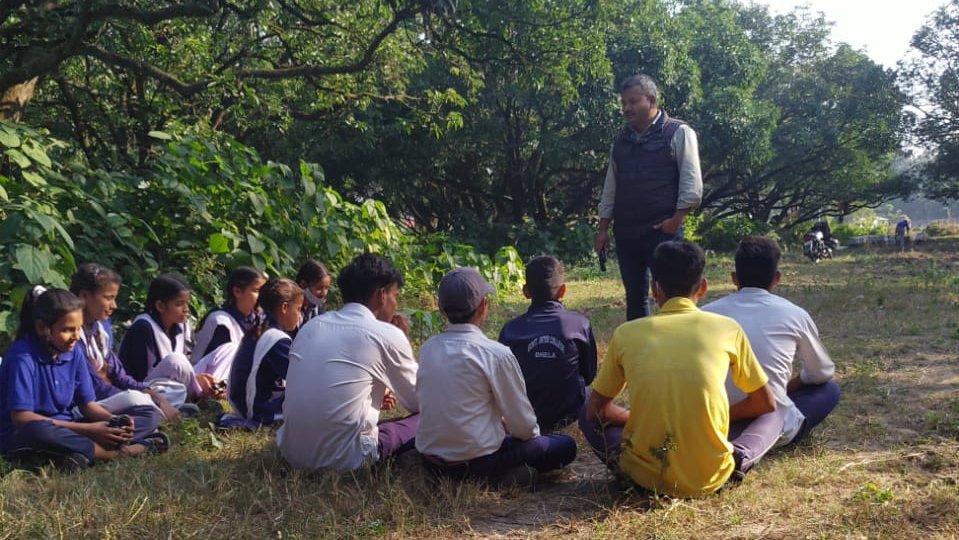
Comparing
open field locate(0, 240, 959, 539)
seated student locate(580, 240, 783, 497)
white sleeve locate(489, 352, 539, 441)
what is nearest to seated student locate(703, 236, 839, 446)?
open field locate(0, 240, 959, 539)

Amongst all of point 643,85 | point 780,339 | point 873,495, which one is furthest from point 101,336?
point 873,495

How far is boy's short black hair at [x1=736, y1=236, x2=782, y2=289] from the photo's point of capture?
345 centimetres

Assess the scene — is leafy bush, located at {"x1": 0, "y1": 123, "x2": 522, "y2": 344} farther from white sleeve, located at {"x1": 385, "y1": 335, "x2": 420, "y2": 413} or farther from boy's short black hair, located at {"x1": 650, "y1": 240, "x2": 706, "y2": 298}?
boy's short black hair, located at {"x1": 650, "y1": 240, "x2": 706, "y2": 298}

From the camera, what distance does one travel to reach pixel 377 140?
588 inches

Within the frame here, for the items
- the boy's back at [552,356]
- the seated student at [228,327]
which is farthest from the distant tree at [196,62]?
the boy's back at [552,356]

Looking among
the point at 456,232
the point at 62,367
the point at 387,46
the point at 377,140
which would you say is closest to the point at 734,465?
the point at 62,367

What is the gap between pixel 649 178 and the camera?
15.7 feet

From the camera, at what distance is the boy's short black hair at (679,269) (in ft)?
9.80

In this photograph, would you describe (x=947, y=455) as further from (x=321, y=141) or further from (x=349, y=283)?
(x=321, y=141)

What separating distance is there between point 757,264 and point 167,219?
4686mm

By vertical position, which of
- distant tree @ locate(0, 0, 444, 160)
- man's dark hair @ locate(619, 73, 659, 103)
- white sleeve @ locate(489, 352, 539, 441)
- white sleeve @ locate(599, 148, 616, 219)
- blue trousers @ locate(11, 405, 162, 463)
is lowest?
blue trousers @ locate(11, 405, 162, 463)

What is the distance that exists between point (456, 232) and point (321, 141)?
4.29m

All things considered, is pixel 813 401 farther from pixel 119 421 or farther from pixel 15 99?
pixel 15 99

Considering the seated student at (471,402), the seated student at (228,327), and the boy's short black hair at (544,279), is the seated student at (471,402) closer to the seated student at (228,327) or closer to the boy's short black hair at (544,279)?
the boy's short black hair at (544,279)
